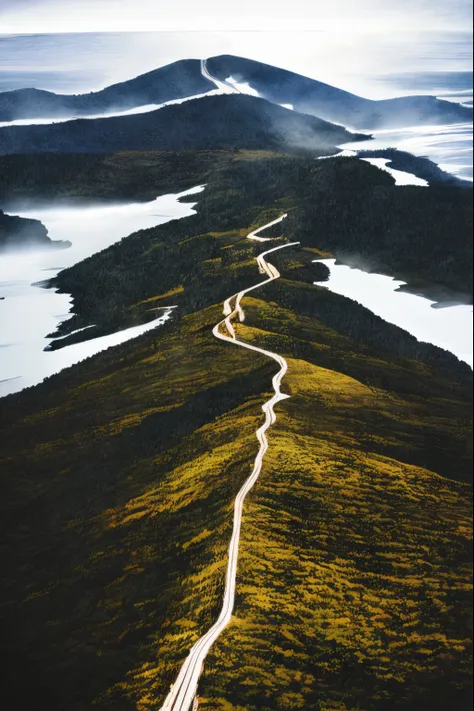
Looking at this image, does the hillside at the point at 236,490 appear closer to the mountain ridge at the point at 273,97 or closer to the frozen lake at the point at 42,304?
the frozen lake at the point at 42,304

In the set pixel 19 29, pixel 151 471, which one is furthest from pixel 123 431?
pixel 19 29

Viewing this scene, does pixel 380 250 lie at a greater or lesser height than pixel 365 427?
greater

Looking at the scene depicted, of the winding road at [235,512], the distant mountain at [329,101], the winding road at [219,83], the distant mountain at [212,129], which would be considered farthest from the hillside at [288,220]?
the winding road at [219,83]

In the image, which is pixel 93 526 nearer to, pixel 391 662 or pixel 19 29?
pixel 391 662

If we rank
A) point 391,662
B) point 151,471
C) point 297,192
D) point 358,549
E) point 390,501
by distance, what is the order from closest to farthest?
point 391,662 → point 358,549 → point 390,501 → point 151,471 → point 297,192

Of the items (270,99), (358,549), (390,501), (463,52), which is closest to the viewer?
(358,549)

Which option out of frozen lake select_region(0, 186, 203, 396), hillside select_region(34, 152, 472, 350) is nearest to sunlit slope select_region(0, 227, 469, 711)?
frozen lake select_region(0, 186, 203, 396)
